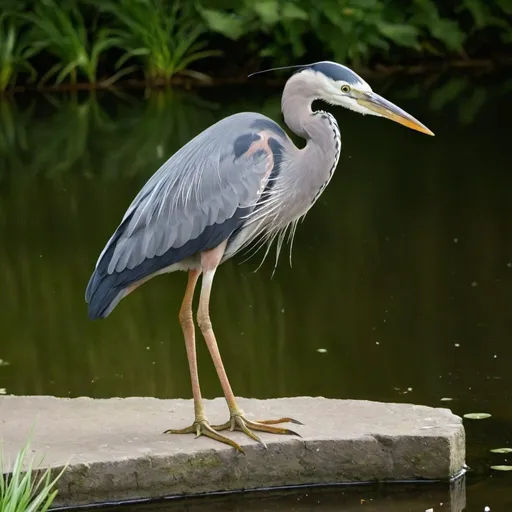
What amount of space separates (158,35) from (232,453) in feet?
33.9

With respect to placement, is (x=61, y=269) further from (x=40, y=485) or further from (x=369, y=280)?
(x=40, y=485)

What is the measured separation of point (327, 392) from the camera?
17.7 ft

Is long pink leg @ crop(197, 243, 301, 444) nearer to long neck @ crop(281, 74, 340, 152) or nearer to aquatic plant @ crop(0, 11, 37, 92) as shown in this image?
long neck @ crop(281, 74, 340, 152)

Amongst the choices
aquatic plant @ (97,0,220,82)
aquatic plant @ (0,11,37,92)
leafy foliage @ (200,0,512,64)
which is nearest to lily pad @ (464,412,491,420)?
aquatic plant @ (97,0,220,82)

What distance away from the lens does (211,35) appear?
1538 cm

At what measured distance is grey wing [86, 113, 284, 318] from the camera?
4.38 metres

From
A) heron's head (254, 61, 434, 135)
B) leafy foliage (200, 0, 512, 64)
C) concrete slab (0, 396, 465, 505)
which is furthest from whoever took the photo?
leafy foliage (200, 0, 512, 64)

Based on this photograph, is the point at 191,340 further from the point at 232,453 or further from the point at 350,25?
the point at 350,25

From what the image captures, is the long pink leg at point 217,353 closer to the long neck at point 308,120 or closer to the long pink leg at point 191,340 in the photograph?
the long pink leg at point 191,340

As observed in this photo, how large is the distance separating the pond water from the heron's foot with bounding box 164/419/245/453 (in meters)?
0.18

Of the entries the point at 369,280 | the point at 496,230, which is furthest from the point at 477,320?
the point at 496,230

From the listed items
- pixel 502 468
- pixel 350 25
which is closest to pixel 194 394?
pixel 502 468

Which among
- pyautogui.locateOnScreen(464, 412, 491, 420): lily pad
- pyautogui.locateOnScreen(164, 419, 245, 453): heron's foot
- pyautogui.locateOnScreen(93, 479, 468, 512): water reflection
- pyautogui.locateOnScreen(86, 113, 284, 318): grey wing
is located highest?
pyautogui.locateOnScreen(86, 113, 284, 318): grey wing

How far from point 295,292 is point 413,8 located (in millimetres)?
9654
